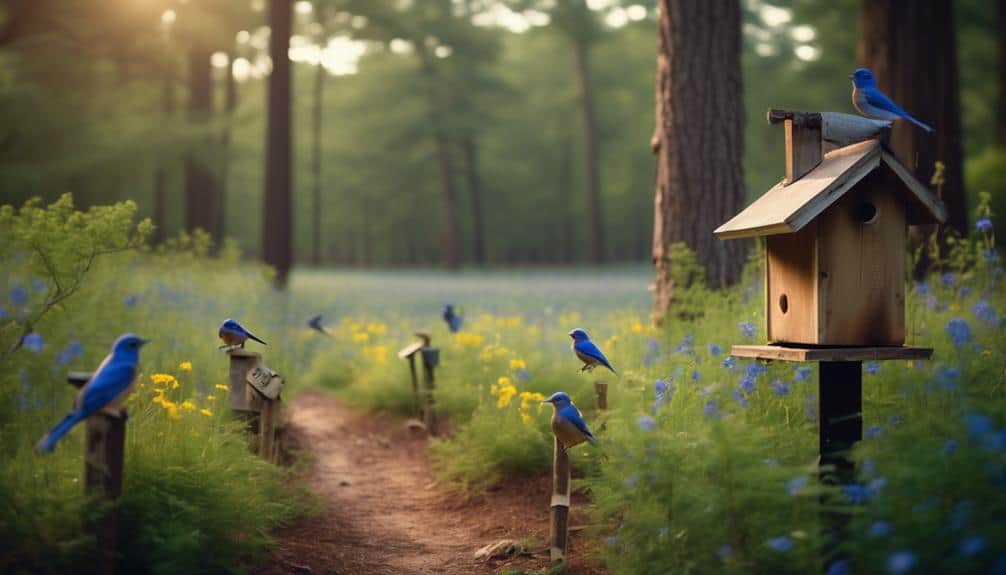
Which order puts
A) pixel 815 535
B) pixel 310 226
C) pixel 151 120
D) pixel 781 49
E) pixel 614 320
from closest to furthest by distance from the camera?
pixel 815 535
pixel 614 320
pixel 151 120
pixel 781 49
pixel 310 226

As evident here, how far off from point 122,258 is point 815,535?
6.20m

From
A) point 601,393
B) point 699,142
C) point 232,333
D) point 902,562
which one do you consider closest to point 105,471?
point 232,333

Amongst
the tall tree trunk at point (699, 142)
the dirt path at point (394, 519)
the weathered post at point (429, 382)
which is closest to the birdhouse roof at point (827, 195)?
the dirt path at point (394, 519)

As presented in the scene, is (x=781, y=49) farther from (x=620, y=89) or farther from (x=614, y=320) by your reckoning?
(x=614, y=320)

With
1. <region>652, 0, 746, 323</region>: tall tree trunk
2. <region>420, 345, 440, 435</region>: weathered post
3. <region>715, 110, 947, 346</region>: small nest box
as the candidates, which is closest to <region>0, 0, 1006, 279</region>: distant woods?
<region>652, 0, 746, 323</region>: tall tree trunk

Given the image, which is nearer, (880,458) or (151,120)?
(880,458)

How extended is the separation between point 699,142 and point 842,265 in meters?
4.11

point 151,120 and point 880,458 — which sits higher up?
point 151,120

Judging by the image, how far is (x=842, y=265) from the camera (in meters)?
4.01

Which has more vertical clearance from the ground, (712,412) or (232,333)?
(232,333)

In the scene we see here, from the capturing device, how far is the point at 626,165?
41.9 meters

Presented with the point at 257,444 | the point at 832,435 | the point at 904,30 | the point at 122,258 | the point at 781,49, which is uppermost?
the point at 781,49

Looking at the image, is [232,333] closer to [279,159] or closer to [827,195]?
[827,195]

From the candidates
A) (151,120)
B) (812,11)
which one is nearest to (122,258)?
(151,120)
